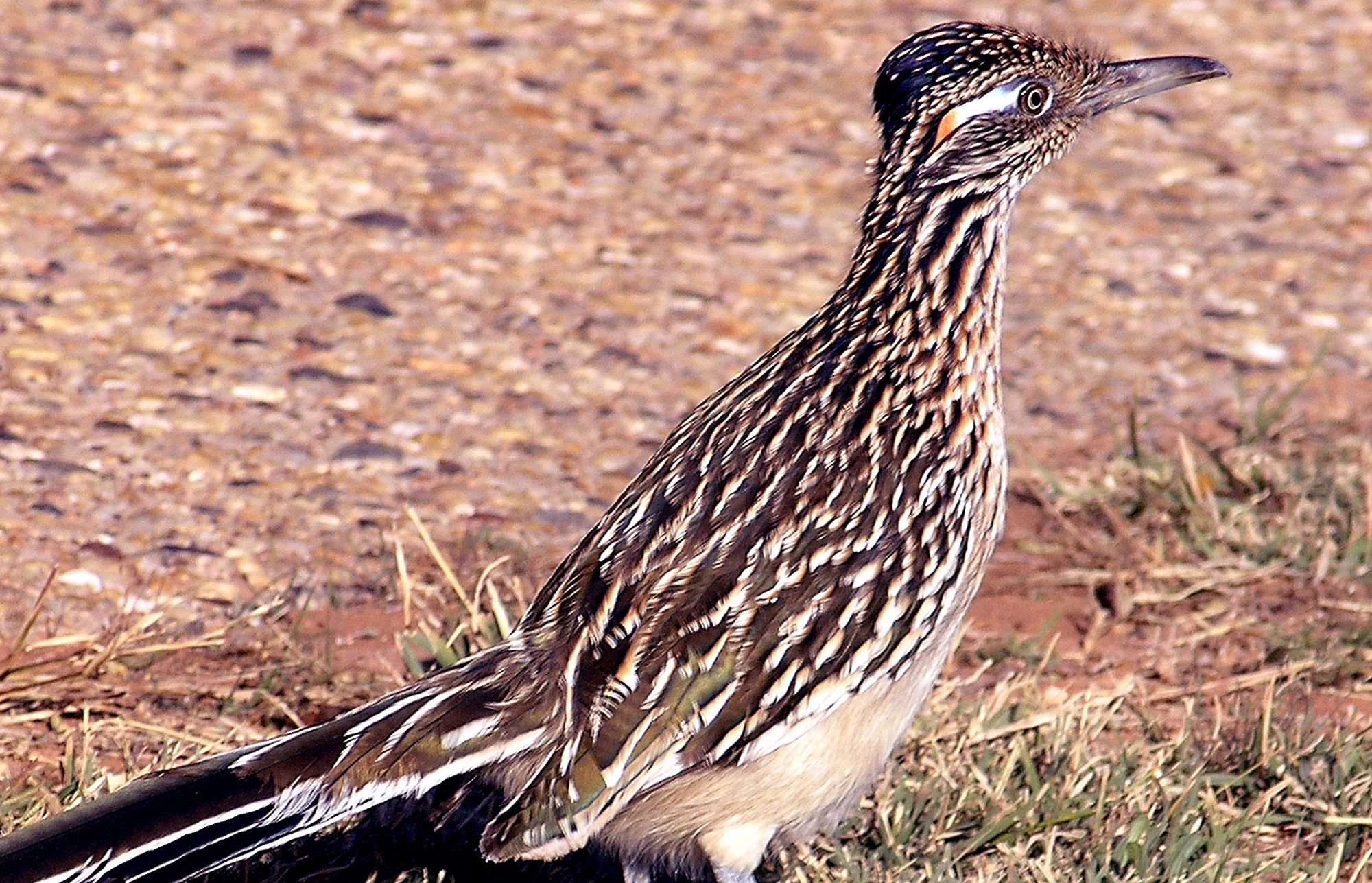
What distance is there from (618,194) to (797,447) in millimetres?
3682

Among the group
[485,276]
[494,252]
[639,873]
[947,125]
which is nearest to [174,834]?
[639,873]

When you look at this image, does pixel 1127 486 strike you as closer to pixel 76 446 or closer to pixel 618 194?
pixel 618 194

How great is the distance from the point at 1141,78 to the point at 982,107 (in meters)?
0.55

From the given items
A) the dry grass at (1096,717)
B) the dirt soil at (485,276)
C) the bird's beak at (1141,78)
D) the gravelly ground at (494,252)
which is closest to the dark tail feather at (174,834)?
the dry grass at (1096,717)

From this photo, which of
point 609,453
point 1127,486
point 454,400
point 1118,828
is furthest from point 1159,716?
point 454,400

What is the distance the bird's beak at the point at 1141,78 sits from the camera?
4.92m

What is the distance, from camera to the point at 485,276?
734cm

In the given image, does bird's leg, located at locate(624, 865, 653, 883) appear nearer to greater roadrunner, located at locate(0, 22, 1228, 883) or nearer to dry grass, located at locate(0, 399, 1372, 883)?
greater roadrunner, located at locate(0, 22, 1228, 883)

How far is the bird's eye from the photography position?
15.6 feet

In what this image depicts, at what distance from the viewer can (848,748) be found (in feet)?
13.9

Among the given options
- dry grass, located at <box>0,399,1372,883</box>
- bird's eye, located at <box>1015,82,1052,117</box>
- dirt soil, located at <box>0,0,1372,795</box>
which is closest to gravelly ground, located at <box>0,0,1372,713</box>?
dirt soil, located at <box>0,0,1372,795</box>

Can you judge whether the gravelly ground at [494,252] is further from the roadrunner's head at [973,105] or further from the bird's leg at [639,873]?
the roadrunner's head at [973,105]

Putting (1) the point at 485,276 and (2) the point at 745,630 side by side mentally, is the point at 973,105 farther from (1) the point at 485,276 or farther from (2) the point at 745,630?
(1) the point at 485,276

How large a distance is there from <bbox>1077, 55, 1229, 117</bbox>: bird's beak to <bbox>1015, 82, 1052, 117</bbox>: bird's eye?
124 mm
